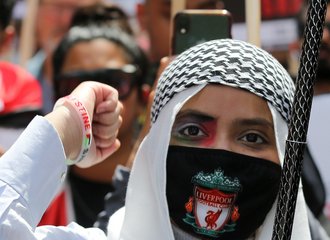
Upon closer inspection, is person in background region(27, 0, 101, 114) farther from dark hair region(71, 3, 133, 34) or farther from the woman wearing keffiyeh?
the woman wearing keffiyeh

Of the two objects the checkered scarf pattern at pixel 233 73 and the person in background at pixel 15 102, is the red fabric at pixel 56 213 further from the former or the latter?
the checkered scarf pattern at pixel 233 73

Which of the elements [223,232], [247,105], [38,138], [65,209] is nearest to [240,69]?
[247,105]

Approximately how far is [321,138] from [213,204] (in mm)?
1507

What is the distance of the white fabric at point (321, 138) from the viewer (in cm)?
357

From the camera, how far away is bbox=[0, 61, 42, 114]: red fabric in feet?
12.9

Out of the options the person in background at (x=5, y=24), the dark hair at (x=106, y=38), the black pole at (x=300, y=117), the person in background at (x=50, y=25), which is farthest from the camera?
the person in background at (x=50, y=25)

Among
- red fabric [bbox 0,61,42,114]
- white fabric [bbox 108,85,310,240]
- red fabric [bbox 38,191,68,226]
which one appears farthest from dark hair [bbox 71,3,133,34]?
white fabric [bbox 108,85,310,240]

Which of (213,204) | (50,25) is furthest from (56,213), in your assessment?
(50,25)

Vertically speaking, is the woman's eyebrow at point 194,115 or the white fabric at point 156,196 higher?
the woman's eyebrow at point 194,115

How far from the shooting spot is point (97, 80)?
3.78 meters

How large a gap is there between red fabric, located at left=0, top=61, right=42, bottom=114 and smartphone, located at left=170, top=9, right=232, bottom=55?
3.86 feet

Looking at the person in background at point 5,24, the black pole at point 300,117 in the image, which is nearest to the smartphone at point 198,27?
the black pole at point 300,117

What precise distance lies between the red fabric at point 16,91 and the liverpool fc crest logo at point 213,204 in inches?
69.5

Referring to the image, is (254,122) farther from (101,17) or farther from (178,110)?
(101,17)
